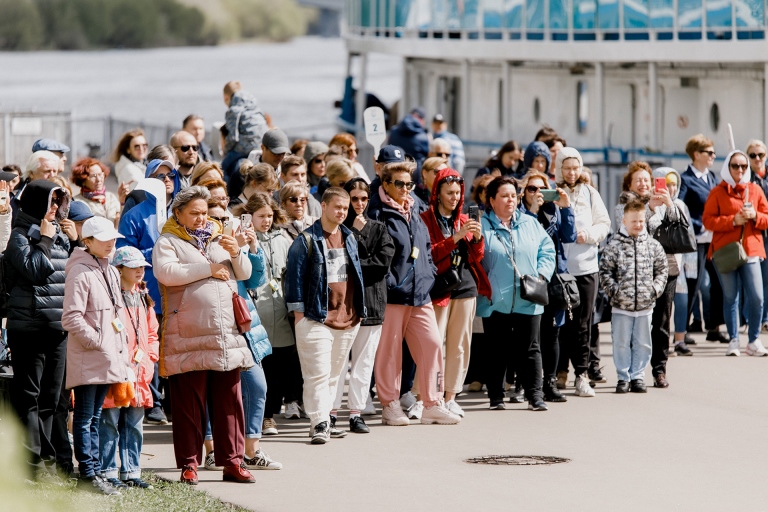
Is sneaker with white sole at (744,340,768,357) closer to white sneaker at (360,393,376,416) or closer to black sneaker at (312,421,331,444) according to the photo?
white sneaker at (360,393,376,416)

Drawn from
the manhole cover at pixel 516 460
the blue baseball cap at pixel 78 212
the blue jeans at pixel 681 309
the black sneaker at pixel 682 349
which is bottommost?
the manhole cover at pixel 516 460

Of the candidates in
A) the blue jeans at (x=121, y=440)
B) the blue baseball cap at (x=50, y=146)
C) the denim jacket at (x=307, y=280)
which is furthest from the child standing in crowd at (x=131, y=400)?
the blue baseball cap at (x=50, y=146)

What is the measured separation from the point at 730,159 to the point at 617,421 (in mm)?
3717

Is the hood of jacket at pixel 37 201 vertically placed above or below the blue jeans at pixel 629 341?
above

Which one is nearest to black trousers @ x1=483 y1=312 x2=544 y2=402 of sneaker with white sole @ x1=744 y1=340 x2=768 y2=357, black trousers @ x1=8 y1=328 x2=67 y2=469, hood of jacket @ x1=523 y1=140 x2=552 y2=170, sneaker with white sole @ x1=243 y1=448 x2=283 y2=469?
hood of jacket @ x1=523 y1=140 x2=552 y2=170

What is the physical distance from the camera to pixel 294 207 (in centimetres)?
998

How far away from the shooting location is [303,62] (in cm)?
12275

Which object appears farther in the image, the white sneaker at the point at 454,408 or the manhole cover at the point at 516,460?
the white sneaker at the point at 454,408

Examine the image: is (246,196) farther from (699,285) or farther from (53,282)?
(699,285)

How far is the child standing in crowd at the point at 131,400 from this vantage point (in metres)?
8.13

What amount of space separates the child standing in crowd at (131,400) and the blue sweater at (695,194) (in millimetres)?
A: 6977

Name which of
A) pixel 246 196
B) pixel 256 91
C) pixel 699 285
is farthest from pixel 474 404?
pixel 256 91

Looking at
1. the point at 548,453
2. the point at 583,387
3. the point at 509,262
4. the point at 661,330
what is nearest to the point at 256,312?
the point at 548,453

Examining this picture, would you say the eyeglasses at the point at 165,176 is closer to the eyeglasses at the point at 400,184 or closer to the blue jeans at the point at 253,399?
the eyeglasses at the point at 400,184
